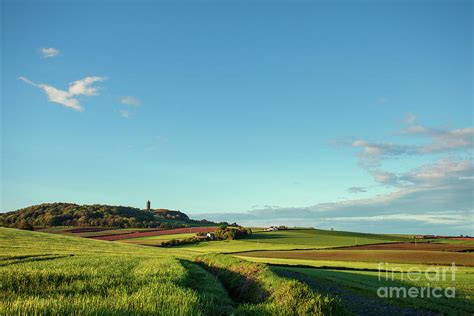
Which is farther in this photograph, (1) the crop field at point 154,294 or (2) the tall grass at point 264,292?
(2) the tall grass at point 264,292

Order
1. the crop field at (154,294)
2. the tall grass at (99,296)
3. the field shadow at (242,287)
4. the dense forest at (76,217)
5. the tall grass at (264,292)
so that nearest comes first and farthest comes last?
the tall grass at (99,296), the crop field at (154,294), the tall grass at (264,292), the field shadow at (242,287), the dense forest at (76,217)

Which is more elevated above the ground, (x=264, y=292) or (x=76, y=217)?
(x=264, y=292)

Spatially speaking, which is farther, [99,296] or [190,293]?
[190,293]

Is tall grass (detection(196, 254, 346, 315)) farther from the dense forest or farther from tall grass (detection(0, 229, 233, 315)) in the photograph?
the dense forest

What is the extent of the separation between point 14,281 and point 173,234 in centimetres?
9372

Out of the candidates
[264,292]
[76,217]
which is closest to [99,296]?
[264,292]

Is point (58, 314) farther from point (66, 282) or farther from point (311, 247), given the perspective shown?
point (311, 247)

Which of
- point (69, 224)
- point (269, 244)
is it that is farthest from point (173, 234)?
point (69, 224)

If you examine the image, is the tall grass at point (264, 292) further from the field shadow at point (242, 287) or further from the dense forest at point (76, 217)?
the dense forest at point (76, 217)

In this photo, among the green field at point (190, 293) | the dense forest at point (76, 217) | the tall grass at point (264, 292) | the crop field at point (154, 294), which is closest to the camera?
the crop field at point (154, 294)

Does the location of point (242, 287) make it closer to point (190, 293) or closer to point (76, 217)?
point (190, 293)

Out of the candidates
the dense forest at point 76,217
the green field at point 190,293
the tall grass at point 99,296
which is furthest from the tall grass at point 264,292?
the dense forest at point 76,217

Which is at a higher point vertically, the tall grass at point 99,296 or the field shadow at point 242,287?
the tall grass at point 99,296

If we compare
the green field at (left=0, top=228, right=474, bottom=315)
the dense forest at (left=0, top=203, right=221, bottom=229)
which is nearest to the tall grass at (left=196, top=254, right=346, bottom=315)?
the green field at (left=0, top=228, right=474, bottom=315)
